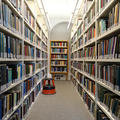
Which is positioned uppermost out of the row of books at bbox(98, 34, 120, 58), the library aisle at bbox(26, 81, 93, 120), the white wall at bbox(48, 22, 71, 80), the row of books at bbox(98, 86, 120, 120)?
the white wall at bbox(48, 22, 71, 80)

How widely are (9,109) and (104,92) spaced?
4.70 ft

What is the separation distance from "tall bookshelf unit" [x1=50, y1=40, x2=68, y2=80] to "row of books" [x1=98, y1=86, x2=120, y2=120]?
4901mm

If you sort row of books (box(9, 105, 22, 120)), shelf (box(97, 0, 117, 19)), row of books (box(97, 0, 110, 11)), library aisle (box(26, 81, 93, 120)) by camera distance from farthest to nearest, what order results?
library aisle (box(26, 81, 93, 120))
row of books (box(97, 0, 110, 11))
row of books (box(9, 105, 22, 120))
shelf (box(97, 0, 117, 19))

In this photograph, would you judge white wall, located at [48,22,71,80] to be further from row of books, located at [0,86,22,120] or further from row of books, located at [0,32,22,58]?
row of books, located at [0,86,22,120]

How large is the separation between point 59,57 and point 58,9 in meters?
2.65

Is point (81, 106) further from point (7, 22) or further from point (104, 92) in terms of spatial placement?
point (7, 22)

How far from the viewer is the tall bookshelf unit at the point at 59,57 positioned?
7.02 m

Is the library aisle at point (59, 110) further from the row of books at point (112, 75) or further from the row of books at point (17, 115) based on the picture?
the row of books at point (112, 75)

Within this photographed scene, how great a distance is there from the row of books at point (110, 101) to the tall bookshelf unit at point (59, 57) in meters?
4.90

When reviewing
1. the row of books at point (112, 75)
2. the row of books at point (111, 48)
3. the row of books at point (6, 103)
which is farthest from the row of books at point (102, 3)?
the row of books at point (6, 103)

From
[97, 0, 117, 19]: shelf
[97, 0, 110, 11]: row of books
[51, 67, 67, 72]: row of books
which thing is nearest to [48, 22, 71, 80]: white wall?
[51, 67, 67, 72]: row of books


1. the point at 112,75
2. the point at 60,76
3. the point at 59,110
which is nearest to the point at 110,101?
the point at 112,75

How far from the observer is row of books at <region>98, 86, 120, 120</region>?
1457mm

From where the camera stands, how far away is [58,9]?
5.53 meters
